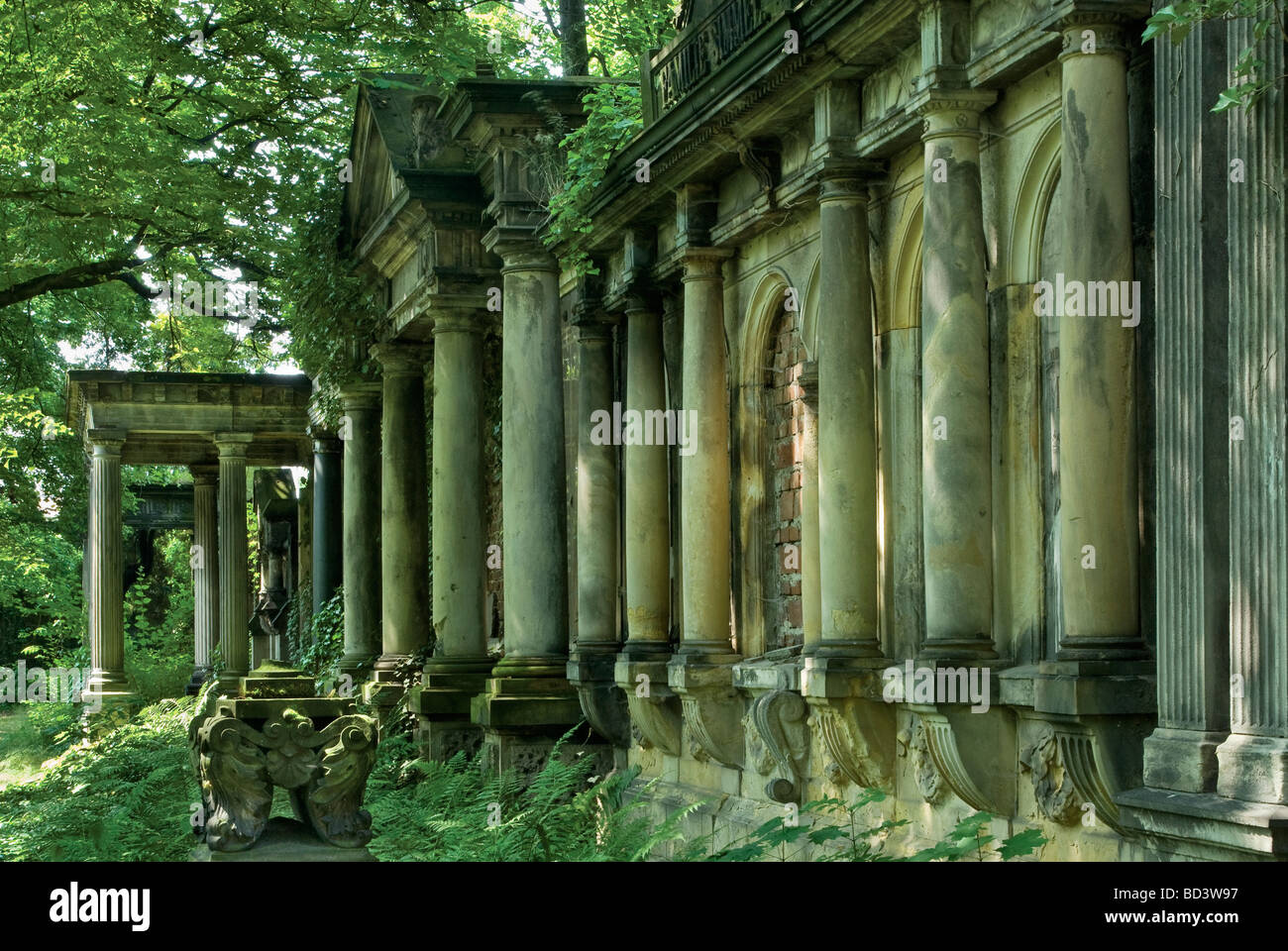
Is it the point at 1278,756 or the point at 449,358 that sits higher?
the point at 449,358

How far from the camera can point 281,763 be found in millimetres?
11695

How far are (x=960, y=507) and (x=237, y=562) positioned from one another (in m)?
21.9

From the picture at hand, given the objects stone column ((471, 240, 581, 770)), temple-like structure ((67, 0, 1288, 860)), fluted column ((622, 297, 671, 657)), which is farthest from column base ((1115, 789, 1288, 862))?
stone column ((471, 240, 581, 770))

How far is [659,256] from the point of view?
16.2 meters

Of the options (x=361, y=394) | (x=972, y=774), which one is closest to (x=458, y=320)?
(x=361, y=394)

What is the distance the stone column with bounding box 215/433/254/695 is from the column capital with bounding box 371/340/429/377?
841cm

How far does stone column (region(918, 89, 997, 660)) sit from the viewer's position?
10461 mm

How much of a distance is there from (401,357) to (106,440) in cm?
913

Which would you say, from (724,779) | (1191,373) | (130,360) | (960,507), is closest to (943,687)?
(960,507)

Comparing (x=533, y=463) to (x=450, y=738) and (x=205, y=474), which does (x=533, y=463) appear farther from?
(x=205, y=474)

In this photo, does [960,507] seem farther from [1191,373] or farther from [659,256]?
[659,256]

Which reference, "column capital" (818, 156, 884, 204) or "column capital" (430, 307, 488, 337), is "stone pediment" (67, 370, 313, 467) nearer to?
"column capital" (430, 307, 488, 337)

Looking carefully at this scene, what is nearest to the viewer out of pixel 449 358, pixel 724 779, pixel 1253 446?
pixel 1253 446

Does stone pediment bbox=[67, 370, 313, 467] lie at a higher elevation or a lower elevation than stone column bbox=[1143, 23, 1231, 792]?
higher
